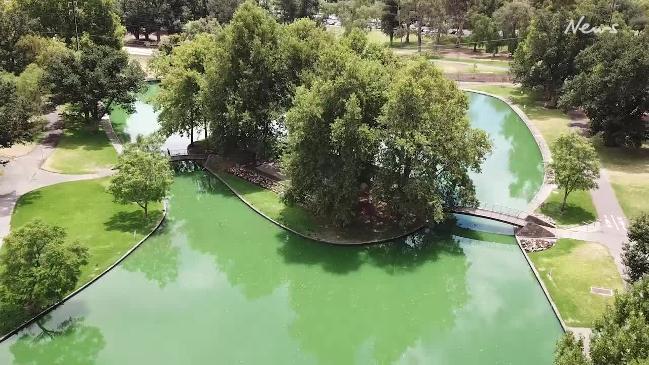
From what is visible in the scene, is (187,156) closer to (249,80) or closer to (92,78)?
(249,80)

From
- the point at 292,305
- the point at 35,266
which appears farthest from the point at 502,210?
the point at 35,266

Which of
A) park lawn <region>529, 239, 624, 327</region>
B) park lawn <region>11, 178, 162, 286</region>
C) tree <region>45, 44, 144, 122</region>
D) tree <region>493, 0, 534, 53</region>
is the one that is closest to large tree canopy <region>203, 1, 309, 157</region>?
park lawn <region>11, 178, 162, 286</region>

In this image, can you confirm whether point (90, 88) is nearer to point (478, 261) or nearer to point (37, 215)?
point (37, 215)

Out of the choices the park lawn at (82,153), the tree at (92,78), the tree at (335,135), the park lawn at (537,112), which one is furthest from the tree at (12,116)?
the park lawn at (537,112)

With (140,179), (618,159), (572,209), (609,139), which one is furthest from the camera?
(609,139)

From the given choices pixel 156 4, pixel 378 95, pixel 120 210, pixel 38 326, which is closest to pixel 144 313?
pixel 38 326

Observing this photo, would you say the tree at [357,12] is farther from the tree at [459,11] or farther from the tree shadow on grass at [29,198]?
the tree shadow on grass at [29,198]
